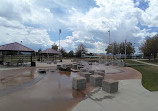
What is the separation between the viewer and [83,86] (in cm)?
678

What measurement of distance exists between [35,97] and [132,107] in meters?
4.18

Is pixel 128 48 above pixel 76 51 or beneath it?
above

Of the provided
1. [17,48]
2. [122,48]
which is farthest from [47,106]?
[122,48]

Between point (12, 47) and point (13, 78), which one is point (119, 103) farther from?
point (12, 47)


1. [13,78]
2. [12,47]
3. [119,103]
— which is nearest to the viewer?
[119,103]

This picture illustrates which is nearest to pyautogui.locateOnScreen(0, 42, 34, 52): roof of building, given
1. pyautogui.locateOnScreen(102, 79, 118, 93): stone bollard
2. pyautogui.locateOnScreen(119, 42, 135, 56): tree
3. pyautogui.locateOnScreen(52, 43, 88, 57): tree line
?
pyautogui.locateOnScreen(102, 79, 118, 93): stone bollard

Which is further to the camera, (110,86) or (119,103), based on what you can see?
(110,86)

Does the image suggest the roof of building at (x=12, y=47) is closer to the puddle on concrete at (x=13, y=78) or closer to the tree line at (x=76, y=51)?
the puddle on concrete at (x=13, y=78)

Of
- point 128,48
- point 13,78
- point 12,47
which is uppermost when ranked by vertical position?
point 128,48

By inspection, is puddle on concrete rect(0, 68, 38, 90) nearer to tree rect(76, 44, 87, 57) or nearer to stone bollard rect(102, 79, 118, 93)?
stone bollard rect(102, 79, 118, 93)

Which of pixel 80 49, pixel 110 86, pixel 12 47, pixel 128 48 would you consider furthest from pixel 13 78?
pixel 128 48

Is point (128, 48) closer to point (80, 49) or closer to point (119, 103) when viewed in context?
point (80, 49)

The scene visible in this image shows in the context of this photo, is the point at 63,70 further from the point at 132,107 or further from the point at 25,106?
the point at 132,107

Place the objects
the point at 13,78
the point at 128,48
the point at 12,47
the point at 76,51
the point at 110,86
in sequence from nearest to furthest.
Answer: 1. the point at 110,86
2. the point at 13,78
3. the point at 12,47
4. the point at 128,48
5. the point at 76,51
